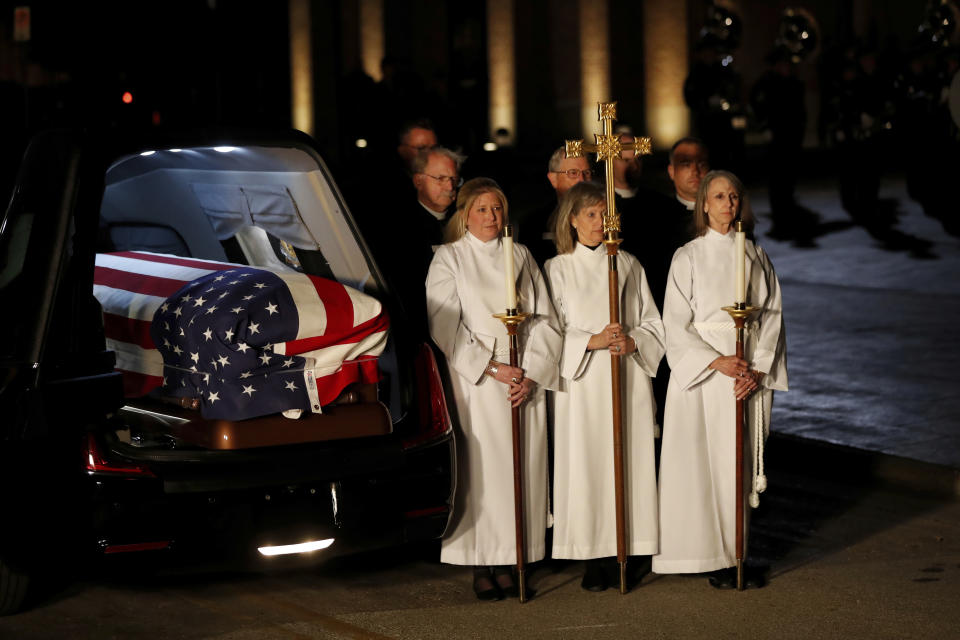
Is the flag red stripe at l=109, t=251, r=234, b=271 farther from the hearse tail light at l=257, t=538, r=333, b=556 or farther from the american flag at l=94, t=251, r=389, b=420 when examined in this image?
the hearse tail light at l=257, t=538, r=333, b=556

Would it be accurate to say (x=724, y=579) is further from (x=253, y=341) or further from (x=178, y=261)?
(x=178, y=261)

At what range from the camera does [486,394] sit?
5.72 m

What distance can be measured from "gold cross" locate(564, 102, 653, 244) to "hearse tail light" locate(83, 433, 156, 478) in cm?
193

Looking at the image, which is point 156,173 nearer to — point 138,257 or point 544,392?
point 138,257

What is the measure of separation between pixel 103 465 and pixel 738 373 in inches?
94.5

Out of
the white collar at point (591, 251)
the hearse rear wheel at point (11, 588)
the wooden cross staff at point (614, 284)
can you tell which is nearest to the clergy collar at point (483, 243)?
the white collar at point (591, 251)

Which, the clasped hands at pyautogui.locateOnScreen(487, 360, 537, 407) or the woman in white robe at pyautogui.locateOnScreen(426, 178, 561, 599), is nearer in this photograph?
the clasped hands at pyautogui.locateOnScreen(487, 360, 537, 407)

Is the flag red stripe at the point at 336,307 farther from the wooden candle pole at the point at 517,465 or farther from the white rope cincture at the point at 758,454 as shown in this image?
the white rope cincture at the point at 758,454

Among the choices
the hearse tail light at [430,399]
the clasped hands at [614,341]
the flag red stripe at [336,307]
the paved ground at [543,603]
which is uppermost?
the flag red stripe at [336,307]

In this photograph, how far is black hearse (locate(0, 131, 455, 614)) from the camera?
4.80 metres

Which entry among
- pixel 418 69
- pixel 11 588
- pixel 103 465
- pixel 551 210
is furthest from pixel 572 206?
pixel 418 69

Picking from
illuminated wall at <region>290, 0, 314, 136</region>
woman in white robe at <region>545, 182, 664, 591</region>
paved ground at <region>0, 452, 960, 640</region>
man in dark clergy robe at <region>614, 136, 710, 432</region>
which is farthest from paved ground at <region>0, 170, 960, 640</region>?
illuminated wall at <region>290, 0, 314, 136</region>

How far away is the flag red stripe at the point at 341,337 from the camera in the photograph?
4.99 m

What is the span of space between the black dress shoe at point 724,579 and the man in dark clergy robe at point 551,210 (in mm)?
1541
